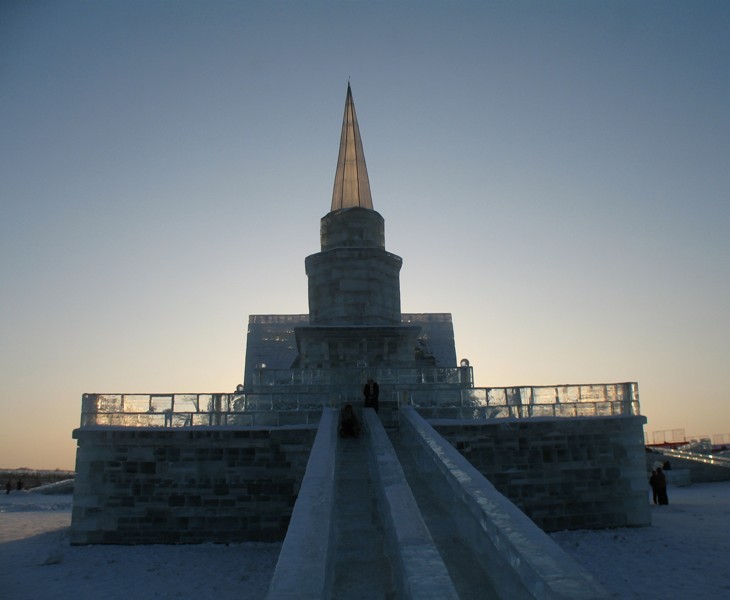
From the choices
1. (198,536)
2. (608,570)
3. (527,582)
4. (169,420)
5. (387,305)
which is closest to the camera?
(527,582)

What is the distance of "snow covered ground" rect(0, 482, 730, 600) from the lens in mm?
11008

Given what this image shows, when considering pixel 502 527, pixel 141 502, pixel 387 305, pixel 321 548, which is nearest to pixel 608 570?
pixel 502 527

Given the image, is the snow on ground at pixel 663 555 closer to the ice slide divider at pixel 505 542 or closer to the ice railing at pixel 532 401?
the ice railing at pixel 532 401

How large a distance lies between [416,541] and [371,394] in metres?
8.54

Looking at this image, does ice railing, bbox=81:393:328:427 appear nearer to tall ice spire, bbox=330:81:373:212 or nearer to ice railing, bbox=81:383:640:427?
ice railing, bbox=81:383:640:427

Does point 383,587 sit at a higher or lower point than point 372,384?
lower

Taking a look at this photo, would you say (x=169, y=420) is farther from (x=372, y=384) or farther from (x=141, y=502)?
(x=372, y=384)

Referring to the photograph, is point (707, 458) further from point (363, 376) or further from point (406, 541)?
point (406, 541)

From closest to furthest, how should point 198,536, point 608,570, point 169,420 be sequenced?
point 608,570
point 198,536
point 169,420

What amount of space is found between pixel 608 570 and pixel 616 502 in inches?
168

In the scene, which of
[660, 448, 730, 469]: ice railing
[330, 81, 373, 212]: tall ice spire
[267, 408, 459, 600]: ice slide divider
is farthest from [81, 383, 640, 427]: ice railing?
[660, 448, 730, 469]: ice railing

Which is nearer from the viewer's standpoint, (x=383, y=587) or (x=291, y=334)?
(x=383, y=587)

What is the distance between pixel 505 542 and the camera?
678cm

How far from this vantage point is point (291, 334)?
34.3m
